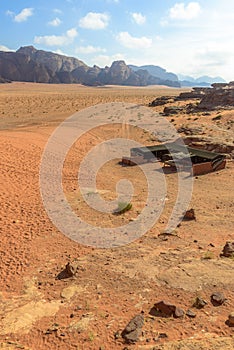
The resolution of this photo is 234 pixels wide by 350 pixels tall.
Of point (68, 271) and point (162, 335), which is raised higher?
point (68, 271)

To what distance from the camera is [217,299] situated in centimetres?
566

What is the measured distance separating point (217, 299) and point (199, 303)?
0.34 metres

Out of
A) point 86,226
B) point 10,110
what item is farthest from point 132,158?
point 10,110

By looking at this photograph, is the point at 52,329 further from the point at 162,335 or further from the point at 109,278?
the point at 162,335

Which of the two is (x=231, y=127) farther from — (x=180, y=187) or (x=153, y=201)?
(x=153, y=201)

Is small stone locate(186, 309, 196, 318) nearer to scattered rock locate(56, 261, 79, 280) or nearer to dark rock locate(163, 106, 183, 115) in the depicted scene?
scattered rock locate(56, 261, 79, 280)

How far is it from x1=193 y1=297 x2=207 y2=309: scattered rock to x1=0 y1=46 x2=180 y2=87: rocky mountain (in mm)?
112436

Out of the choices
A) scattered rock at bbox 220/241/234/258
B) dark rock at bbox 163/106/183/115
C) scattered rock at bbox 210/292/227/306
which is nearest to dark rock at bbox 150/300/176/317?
scattered rock at bbox 210/292/227/306

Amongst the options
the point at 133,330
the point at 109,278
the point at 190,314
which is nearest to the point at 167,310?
the point at 190,314

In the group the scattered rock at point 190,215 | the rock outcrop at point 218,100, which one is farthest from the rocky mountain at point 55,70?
the scattered rock at point 190,215

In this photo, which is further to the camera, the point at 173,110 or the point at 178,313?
the point at 173,110

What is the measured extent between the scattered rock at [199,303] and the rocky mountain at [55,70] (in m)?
112

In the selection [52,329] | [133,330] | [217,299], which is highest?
[217,299]

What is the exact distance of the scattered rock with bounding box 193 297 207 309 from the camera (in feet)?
18.3
